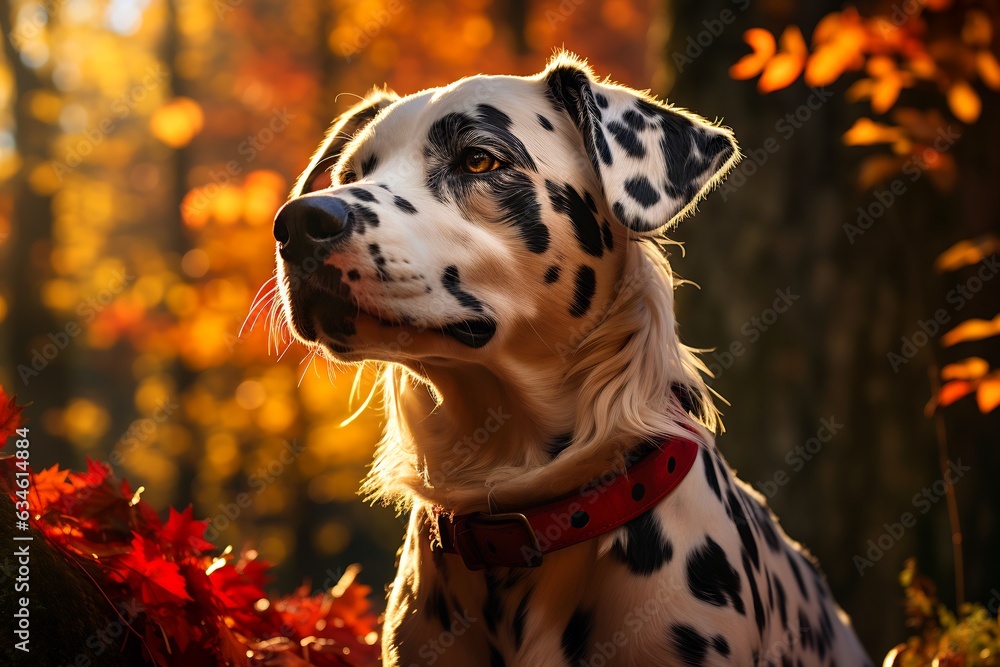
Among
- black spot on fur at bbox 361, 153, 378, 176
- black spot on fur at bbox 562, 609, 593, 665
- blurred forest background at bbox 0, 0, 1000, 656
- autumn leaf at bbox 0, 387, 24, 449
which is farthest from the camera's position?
blurred forest background at bbox 0, 0, 1000, 656

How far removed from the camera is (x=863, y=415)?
564 cm

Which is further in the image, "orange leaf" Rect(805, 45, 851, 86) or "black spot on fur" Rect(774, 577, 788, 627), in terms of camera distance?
"orange leaf" Rect(805, 45, 851, 86)

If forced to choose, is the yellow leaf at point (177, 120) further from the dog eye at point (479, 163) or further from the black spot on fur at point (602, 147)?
the black spot on fur at point (602, 147)

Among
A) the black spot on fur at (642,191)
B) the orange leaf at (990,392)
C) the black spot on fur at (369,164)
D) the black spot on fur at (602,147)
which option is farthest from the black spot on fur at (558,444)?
the orange leaf at (990,392)

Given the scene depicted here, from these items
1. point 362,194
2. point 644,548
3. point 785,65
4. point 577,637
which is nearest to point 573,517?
point 644,548

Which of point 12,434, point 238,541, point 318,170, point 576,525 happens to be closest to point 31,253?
point 238,541

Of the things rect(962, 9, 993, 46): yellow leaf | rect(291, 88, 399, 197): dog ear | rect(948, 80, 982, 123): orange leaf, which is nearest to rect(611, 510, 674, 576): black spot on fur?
rect(291, 88, 399, 197): dog ear

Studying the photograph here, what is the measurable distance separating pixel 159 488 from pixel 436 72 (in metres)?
18.1

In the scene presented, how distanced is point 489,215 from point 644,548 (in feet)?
3.75

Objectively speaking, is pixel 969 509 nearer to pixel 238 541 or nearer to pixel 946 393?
pixel 946 393

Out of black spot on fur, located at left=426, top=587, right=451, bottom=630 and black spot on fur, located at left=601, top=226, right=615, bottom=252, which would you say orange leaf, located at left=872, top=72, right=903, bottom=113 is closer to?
black spot on fur, located at left=601, top=226, right=615, bottom=252

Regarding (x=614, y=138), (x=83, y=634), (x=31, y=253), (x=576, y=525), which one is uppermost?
(x=614, y=138)

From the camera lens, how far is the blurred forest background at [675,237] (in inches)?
209

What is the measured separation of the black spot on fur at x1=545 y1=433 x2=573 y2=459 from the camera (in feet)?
9.33
